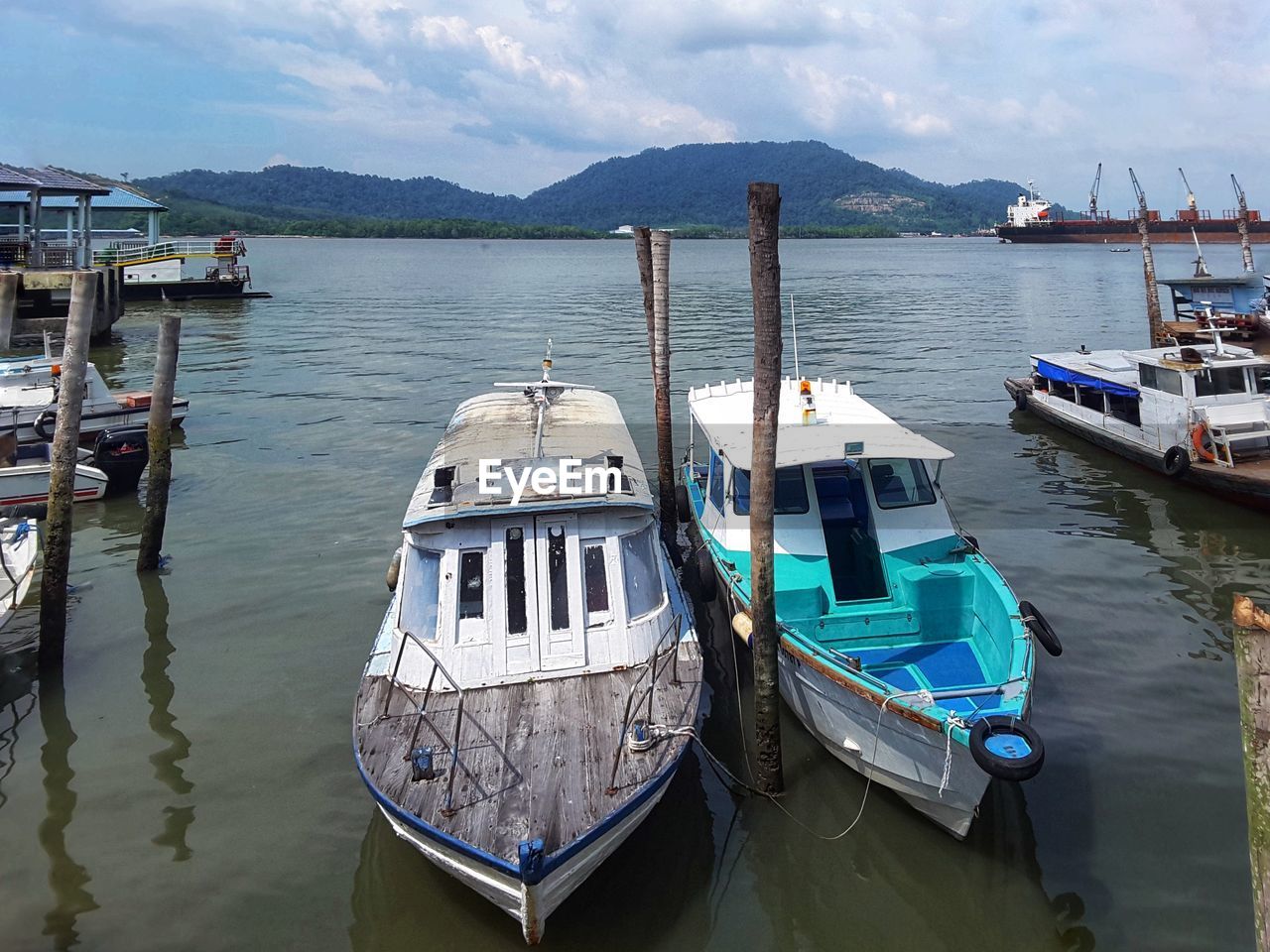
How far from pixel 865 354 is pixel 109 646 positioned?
109 ft

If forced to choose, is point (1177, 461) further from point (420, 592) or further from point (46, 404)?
point (46, 404)

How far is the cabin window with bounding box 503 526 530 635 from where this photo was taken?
393 inches

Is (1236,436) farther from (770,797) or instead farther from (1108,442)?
(770,797)

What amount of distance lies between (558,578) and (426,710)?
6.88 ft

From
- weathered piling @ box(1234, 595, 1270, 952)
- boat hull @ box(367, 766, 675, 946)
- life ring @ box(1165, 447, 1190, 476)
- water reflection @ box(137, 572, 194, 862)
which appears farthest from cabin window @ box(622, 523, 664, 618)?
life ring @ box(1165, 447, 1190, 476)

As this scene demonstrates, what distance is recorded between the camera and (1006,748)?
25.9 feet

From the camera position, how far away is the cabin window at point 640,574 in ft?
34.2

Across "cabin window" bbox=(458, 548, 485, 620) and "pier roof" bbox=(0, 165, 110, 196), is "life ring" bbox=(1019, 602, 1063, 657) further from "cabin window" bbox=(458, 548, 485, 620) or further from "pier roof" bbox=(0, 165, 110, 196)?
"pier roof" bbox=(0, 165, 110, 196)

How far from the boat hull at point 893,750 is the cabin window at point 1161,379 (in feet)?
49.5

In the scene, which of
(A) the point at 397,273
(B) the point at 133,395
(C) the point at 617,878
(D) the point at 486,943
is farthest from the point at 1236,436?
(A) the point at 397,273

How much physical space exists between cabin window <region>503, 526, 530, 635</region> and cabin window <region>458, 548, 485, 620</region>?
284 mm

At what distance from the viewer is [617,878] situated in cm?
880

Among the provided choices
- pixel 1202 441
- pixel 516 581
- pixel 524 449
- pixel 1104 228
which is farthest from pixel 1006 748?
pixel 1104 228

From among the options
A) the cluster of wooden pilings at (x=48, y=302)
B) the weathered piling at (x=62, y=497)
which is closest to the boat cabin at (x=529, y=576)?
the weathered piling at (x=62, y=497)
